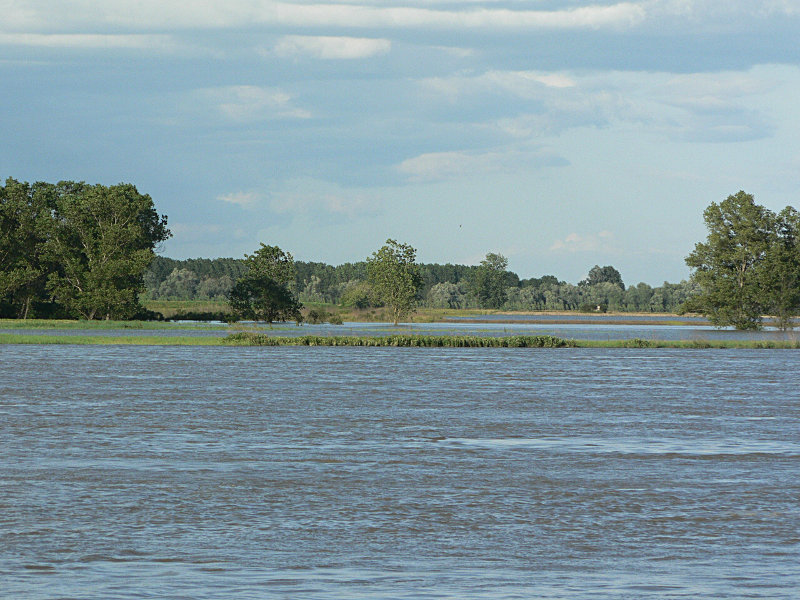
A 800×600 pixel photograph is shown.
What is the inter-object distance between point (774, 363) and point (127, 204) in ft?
243

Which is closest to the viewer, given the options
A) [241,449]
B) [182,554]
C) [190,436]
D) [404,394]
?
[182,554]

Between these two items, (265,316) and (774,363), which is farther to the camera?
(265,316)

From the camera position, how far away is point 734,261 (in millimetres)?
111062

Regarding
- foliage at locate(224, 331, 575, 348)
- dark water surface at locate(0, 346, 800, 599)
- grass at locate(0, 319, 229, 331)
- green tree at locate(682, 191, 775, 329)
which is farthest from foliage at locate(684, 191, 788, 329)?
dark water surface at locate(0, 346, 800, 599)

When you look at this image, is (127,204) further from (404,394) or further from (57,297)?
(404,394)

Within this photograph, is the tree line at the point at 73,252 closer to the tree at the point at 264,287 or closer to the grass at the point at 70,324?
the grass at the point at 70,324

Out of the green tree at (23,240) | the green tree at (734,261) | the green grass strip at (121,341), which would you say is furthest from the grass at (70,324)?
the green tree at (734,261)

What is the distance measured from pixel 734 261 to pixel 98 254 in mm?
70218

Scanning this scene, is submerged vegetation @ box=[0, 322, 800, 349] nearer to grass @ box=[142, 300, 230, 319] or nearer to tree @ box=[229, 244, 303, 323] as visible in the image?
tree @ box=[229, 244, 303, 323]

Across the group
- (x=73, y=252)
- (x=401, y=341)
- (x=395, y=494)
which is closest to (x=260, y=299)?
(x=73, y=252)

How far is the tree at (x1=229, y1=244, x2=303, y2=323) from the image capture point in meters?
111

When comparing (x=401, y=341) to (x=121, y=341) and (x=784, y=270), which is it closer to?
(x=121, y=341)

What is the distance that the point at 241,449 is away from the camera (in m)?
24.6

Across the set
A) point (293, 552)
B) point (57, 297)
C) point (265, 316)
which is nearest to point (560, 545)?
point (293, 552)
